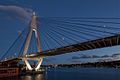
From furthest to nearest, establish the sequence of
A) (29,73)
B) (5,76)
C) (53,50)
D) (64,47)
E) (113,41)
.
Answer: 1. (29,73)
2. (5,76)
3. (53,50)
4. (64,47)
5. (113,41)

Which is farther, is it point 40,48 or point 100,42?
point 40,48

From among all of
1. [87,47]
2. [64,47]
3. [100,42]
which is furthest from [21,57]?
[100,42]

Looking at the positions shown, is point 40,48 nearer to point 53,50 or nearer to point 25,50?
point 25,50

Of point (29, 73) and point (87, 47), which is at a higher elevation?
point (87, 47)

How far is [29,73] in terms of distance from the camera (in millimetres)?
68375

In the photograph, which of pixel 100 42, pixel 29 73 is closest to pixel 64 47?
pixel 100 42

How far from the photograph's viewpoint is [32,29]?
63.4 meters

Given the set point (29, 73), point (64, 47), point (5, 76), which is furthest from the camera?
point (29, 73)

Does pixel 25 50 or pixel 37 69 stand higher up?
pixel 25 50

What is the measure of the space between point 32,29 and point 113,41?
32979 mm

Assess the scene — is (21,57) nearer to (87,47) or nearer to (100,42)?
(87,47)

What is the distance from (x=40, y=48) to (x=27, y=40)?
407cm

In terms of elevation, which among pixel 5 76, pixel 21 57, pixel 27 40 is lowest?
pixel 5 76

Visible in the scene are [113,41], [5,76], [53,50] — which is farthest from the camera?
[5,76]
